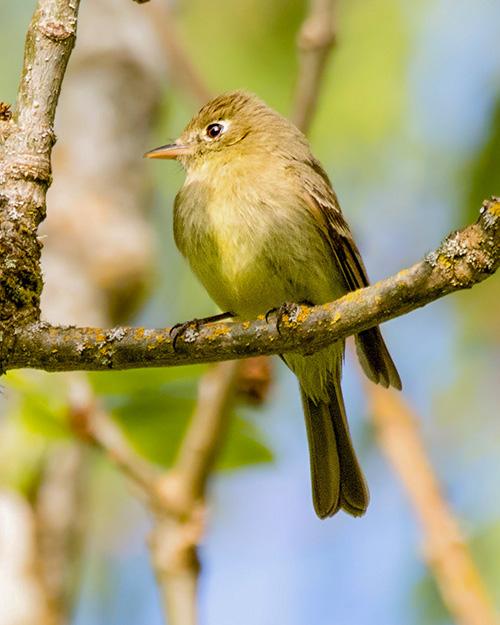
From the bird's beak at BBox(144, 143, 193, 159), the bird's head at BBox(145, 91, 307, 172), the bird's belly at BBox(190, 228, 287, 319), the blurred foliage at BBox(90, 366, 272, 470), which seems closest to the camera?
the blurred foliage at BBox(90, 366, 272, 470)

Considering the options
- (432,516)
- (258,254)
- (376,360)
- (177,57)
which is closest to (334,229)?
(258,254)

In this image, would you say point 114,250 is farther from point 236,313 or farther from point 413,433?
point 413,433

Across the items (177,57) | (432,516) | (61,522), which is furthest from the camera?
(177,57)

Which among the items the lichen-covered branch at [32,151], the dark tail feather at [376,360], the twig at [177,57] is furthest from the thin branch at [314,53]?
the lichen-covered branch at [32,151]

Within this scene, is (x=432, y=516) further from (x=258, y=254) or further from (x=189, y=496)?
(x=258, y=254)

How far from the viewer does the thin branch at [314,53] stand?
4152 mm

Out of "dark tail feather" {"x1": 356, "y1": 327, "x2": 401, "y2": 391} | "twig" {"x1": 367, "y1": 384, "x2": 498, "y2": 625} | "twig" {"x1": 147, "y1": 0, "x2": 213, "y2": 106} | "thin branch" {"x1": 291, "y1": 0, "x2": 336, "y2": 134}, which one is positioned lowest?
"twig" {"x1": 367, "y1": 384, "x2": 498, "y2": 625}

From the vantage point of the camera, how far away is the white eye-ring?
5043mm

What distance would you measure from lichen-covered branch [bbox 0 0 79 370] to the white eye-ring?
2.34 meters

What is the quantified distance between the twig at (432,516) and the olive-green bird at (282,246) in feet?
1.20

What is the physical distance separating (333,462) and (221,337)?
2.12 meters

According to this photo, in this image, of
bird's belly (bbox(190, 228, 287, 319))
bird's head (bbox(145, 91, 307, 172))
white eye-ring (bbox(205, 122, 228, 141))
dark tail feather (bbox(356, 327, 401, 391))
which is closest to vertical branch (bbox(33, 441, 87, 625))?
bird's belly (bbox(190, 228, 287, 319))

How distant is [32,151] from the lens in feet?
8.77

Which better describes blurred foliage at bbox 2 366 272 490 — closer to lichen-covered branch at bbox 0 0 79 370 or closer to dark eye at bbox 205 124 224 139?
lichen-covered branch at bbox 0 0 79 370
